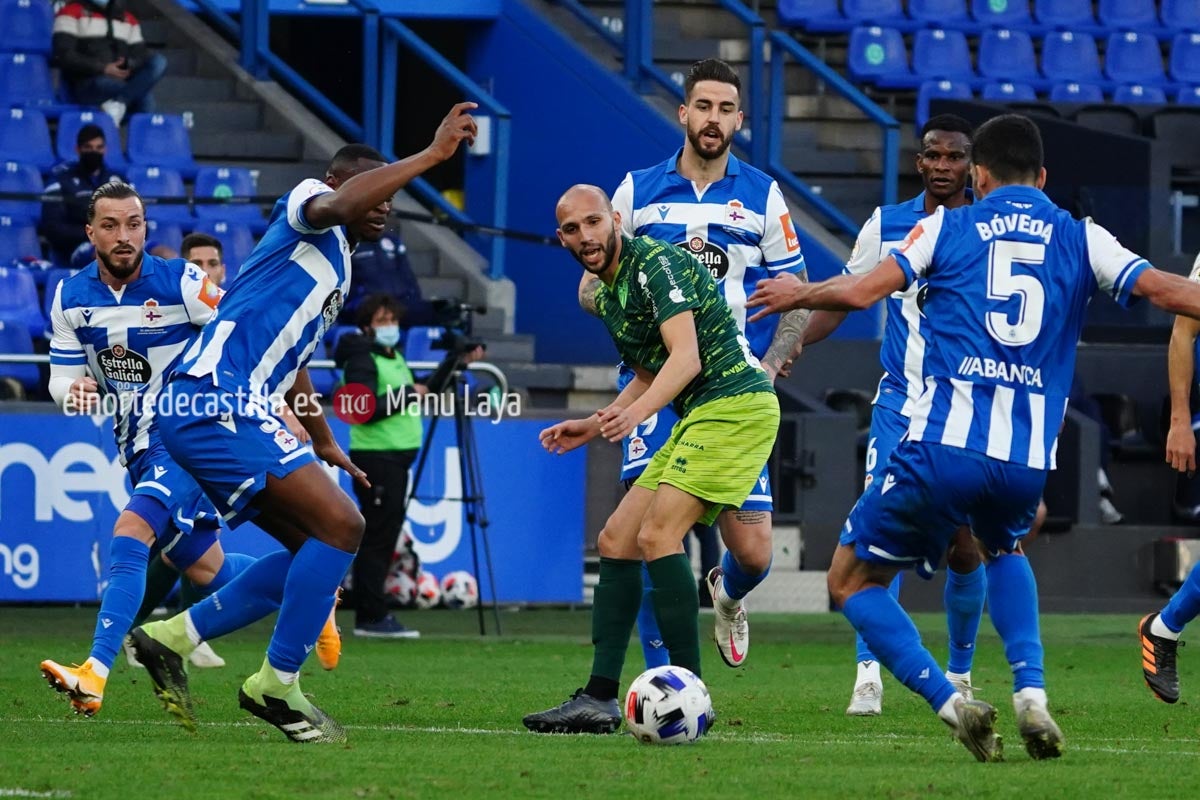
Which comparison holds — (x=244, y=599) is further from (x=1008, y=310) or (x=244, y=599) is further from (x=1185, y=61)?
(x=1185, y=61)

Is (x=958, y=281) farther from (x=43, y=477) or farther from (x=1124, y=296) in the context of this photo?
(x=43, y=477)

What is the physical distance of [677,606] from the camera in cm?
720

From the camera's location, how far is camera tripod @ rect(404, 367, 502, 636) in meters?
13.2

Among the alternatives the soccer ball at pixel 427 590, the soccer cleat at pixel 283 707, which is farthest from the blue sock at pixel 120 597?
the soccer ball at pixel 427 590

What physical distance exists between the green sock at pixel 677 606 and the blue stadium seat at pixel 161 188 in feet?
32.2

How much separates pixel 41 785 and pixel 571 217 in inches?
102

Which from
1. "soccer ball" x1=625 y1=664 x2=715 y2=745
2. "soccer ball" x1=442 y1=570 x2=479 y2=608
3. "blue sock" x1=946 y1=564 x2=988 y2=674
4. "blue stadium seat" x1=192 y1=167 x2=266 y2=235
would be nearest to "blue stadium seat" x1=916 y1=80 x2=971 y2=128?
"blue stadium seat" x1=192 y1=167 x2=266 y2=235

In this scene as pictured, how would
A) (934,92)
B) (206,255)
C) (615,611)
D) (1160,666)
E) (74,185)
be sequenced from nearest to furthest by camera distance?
(615,611) → (1160,666) → (206,255) → (74,185) → (934,92)

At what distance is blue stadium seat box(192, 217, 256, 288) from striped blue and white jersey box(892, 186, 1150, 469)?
10288mm

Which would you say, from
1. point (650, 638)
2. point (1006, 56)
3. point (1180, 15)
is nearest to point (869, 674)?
point (650, 638)

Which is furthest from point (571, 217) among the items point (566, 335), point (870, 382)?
point (566, 335)

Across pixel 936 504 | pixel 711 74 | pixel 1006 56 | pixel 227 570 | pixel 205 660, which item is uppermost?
pixel 1006 56

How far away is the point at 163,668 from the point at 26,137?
10.2m

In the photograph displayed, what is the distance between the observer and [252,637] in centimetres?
1255
